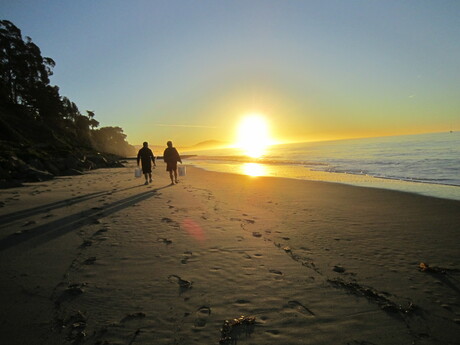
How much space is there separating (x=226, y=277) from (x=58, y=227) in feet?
15.5

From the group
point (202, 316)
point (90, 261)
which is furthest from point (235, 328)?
point (90, 261)

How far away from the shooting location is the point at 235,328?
8.37 feet

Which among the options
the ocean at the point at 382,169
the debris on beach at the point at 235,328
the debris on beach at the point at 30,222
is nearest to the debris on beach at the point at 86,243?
the debris on beach at the point at 30,222

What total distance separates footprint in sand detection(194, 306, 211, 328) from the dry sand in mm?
12

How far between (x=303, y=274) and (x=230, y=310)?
1463 millimetres

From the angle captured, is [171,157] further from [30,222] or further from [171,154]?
[30,222]

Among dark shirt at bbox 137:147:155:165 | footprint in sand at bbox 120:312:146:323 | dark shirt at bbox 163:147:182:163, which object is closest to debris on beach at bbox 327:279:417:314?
footprint in sand at bbox 120:312:146:323

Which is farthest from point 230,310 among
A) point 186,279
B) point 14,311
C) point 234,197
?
point 234,197

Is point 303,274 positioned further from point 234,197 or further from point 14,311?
point 234,197

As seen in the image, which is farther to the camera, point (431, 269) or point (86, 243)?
point (86, 243)

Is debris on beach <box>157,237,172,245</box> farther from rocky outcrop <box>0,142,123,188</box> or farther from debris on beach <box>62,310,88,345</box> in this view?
rocky outcrop <box>0,142,123,188</box>

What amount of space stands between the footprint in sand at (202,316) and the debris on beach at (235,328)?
232 mm

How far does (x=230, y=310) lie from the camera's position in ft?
9.39

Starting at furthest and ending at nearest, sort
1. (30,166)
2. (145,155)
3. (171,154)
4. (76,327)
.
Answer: (30,166), (171,154), (145,155), (76,327)
